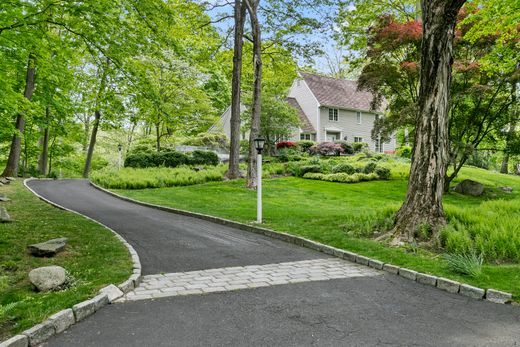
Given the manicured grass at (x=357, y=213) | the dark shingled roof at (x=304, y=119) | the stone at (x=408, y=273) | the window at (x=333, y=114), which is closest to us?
the stone at (x=408, y=273)

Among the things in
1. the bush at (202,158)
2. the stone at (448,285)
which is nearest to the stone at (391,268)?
the stone at (448,285)

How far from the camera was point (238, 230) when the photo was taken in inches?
389

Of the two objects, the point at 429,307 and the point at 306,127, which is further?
the point at 306,127

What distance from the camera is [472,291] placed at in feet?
17.0

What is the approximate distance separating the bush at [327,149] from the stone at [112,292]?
85.1ft

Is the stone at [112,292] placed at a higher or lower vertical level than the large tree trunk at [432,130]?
lower

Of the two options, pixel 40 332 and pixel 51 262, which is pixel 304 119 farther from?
pixel 40 332

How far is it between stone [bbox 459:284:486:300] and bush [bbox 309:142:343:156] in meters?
24.9

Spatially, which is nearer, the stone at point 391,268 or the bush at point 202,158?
the stone at point 391,268

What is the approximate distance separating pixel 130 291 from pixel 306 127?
109ft

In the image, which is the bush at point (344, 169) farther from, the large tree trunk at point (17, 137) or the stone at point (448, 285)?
the large tree trunk at point (17, 137)

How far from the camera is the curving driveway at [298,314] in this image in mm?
3783

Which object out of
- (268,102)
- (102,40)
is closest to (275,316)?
(102,40)

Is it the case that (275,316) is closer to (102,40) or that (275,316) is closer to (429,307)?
(429,307)
